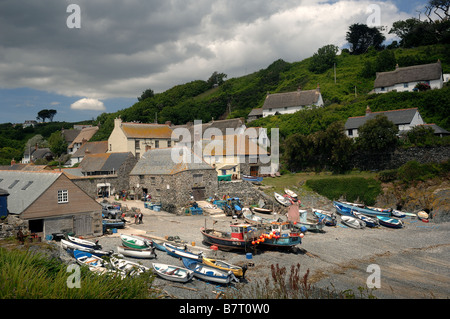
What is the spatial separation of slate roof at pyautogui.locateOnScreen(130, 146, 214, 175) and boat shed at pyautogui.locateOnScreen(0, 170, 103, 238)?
14482mm

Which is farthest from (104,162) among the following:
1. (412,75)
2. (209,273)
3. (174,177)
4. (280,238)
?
(412,75)

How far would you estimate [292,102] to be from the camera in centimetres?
6919

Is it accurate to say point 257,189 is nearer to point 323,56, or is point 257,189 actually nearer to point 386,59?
point 386,59

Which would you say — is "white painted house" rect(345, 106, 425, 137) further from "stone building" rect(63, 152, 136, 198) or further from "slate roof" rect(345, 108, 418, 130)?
"stone building" rect(63, 152, 136, 198)

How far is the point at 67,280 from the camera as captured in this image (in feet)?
33.8

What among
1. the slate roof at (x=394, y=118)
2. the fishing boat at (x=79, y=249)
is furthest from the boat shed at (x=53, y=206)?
the slate roof at (x=394, y=118)

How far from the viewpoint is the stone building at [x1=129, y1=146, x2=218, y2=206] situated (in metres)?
41.1

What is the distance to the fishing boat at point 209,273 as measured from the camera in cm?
1888

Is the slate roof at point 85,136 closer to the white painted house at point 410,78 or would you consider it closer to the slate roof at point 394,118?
the slate roof at point 394,118

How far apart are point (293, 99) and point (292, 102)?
1.05m

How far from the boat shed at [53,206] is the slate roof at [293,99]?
5045 cm

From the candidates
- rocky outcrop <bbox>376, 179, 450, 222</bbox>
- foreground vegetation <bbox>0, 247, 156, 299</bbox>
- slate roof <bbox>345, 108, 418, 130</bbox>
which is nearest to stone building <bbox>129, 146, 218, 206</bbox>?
rocky outcrop <bbox>376, 179, 450, 222</bbox>

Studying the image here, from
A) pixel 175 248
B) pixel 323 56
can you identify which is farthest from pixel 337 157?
pixel 323 56

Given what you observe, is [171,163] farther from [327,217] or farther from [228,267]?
[228,267]
